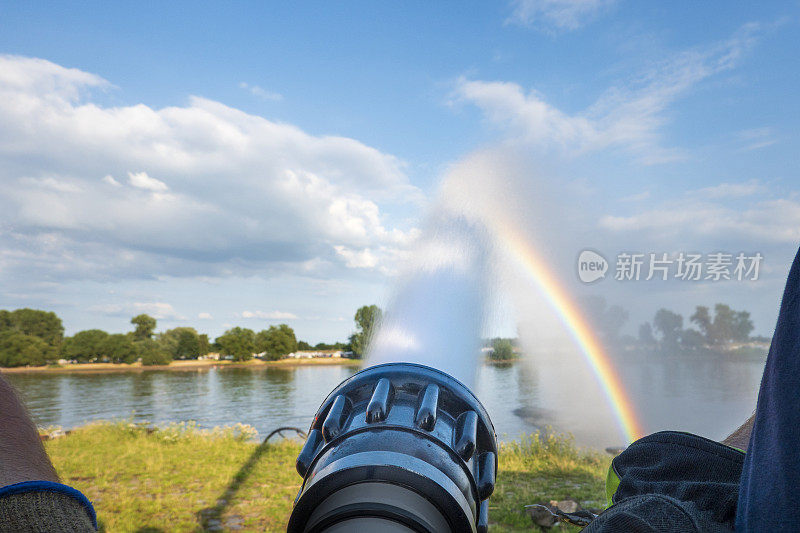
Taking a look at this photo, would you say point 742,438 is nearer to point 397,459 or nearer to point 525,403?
point 397,459

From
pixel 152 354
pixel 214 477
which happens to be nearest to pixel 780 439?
pixel 214 477

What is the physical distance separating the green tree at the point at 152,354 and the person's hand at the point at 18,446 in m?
71.3

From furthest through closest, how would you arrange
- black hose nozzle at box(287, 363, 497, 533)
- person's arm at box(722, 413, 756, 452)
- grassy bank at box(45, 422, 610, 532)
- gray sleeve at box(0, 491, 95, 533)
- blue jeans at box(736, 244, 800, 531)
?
grassy bank at box(45, 422, 610, 532), person's arm at box(722, 413, 756, 452), black hose nozzle at box(287, 363, 497, 533), gray sleeve at box(0, 491, 95, 533), blue jeans at box(736, 244, 800, 531)

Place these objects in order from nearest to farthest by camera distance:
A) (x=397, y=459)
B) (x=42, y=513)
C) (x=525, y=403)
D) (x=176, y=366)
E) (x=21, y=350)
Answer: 1. (x=42, y=513)
2. (x=397, y=459)
3. (x=525, y=403)
4. (x=21, y=350)
5. (x=176, y=366)

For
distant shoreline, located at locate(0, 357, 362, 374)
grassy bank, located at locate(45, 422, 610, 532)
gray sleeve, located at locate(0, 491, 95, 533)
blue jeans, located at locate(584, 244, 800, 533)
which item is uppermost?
blue jeans, located at locate(584, 244, 800, 533)

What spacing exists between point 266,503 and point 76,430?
10983 mm

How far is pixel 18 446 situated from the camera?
3.04ft

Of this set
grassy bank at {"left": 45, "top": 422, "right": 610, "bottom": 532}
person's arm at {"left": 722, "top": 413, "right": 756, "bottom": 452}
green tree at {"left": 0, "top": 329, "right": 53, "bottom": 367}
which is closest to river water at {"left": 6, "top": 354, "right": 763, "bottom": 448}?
grassy bank at {"left": 45, "top": 422, "right": 610, "bottom": 532}

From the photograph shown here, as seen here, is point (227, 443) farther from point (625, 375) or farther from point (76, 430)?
point (625, 375)

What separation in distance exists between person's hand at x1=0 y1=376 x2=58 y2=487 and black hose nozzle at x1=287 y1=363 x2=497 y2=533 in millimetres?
478

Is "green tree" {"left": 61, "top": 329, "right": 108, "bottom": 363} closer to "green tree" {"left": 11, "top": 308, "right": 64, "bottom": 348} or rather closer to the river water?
"green tree" {"left": 11, "top": 308, "right": 64, "bottom": 348}

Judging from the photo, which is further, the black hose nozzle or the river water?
the river water

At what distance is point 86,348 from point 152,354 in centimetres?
858

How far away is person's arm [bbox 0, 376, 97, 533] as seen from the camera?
670 millimetres
